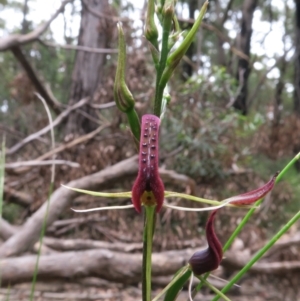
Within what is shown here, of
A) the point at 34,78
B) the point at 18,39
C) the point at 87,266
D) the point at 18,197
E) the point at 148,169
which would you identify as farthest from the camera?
the point at 34,78

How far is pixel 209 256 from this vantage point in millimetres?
397

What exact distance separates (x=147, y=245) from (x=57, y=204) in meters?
1.99

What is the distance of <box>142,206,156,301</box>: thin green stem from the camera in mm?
371

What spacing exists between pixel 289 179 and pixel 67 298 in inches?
74.0

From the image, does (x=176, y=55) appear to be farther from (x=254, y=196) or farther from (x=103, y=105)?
(x=103, y=105)

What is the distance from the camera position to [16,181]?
2.90 meters

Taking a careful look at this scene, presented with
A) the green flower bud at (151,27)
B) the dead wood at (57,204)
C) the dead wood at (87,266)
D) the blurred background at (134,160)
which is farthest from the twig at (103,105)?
the green flower bud at (151,27)

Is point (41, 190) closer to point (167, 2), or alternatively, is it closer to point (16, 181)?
point (16, 181)

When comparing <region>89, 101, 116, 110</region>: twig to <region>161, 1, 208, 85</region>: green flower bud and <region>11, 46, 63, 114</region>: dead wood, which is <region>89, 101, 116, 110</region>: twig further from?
<region>161, 1, 208, 85</region>: green flower bud

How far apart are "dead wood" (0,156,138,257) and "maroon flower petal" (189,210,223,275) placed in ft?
6.05

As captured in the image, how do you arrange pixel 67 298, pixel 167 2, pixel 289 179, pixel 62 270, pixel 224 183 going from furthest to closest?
pixel 289 179 → pixel 224 183 → pixel 67 298 → pixel 62 270 → pixel 167 2

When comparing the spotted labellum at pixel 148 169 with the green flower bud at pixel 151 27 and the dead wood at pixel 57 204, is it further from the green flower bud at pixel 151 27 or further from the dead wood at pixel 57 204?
the dead wood at pixel 57 204

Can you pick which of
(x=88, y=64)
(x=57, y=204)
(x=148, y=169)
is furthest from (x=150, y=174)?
(x=88, y=64)

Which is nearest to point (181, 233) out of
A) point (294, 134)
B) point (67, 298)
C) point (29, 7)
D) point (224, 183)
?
point (224, 183)
